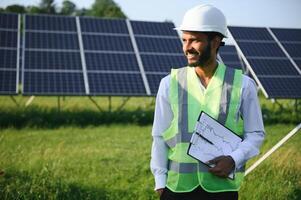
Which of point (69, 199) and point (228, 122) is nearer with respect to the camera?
point (228, 122)

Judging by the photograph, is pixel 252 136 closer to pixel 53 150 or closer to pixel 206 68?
pixel 206 68

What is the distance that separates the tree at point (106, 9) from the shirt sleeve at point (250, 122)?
157 feet

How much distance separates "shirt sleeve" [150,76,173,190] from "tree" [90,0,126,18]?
47621 millimetres

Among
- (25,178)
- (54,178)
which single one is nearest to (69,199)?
(54,178)

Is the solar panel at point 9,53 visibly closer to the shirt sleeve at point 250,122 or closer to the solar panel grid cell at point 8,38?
the solar panel grid cell at point 8,38

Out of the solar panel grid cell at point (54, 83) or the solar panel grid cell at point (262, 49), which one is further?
the solar panel grid cell at point (262, 49)

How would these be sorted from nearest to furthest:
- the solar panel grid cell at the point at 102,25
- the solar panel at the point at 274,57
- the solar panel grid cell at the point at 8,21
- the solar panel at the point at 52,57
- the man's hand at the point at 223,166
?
the man's hand at the point at 223,166 → the solar panel at the point at 274,57 → the solar panel at the point at 52,57 → the solar panel grid cell at the point at 8,21 → the solar panel grid cell at the point at 102,25

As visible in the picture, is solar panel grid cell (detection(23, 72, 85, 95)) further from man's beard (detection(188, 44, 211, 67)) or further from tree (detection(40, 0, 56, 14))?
tree (detection(40, 0, 56, 14))

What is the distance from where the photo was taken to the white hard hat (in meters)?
2.54

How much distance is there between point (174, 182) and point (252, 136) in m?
0.54

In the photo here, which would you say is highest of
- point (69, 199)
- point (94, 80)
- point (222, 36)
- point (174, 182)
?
point (222, 36)

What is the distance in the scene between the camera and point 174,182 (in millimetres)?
2645

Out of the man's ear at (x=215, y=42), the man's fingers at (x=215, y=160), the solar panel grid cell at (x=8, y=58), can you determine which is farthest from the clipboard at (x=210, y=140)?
the solar panel grid cell at (x=8, y=58)

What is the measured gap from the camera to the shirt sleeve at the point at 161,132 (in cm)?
266
